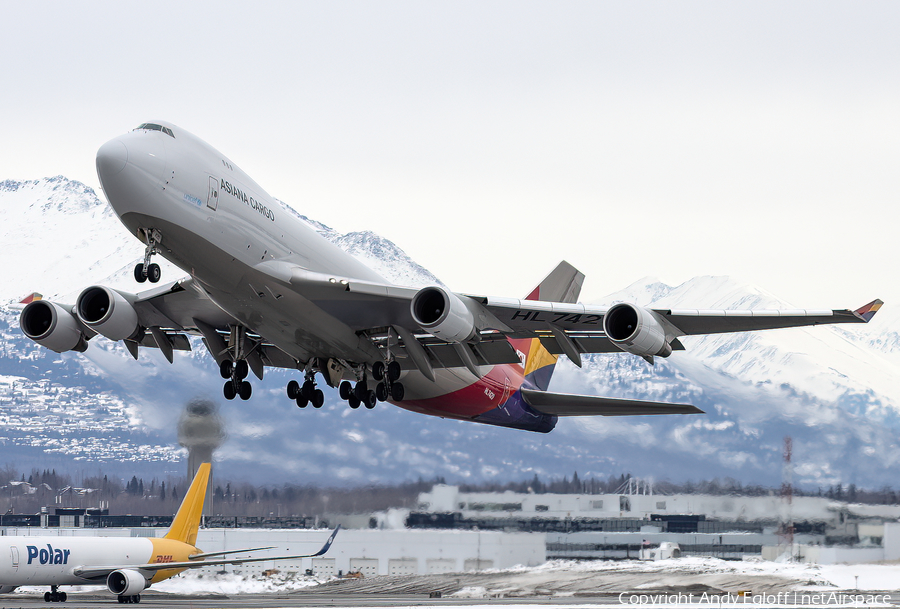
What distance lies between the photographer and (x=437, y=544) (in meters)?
39.3

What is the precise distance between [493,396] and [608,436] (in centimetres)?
1710

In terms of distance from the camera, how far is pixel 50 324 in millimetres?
24562

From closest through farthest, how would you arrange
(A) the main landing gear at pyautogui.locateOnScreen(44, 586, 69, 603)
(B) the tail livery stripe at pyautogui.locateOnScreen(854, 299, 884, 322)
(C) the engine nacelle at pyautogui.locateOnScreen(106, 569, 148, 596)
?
(B) the tail livery stripe at pyautogui.locateOnScreen(854, 299, 884, 322)
(A) the main landing gear at pyautogui.locateOnScreen(44, 586, 69, 603)
(C) the engine nacelle at pyautogui.locateOnScreen(106, 569, 148, 596)

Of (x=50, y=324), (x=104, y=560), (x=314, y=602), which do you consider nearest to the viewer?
(x=50, y=324)

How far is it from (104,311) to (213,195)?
20.1 ft

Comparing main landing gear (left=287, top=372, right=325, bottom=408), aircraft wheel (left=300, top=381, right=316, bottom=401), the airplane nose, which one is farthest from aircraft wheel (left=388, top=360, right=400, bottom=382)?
the airplane nose

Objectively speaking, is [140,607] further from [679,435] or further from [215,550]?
[679,435]

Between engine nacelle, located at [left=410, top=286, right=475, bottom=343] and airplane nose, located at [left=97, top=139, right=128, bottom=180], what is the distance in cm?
652

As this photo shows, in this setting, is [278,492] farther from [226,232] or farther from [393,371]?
[226,232]

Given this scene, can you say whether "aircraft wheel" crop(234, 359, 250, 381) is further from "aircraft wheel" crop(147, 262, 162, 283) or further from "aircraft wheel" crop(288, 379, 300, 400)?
"aircraft wheel" crop(147, 262, 162, 283)

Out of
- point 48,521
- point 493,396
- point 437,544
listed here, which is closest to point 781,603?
point 493,396

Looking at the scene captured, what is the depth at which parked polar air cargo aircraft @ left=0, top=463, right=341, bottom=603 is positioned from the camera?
110 feet

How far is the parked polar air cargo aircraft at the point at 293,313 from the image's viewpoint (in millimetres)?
19219

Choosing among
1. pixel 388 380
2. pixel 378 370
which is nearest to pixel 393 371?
pixel 388 380
